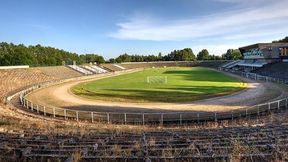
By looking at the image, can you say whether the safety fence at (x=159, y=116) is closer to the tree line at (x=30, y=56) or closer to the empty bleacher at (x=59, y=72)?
the empty bleacher at (x=59, y=72)

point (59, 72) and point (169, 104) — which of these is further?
point (59, 72)

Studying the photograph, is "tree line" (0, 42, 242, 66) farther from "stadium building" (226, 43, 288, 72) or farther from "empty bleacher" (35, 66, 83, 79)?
"stadium building" (226, 43, 288, 72)

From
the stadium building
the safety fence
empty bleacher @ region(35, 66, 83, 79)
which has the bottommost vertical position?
the safety fence

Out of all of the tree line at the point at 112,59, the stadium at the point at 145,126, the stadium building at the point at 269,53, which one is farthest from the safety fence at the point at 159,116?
the tree line at the point at 112,59

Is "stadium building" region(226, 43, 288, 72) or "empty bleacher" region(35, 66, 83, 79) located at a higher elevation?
"stadium building" region(226, 43, 288, 72)

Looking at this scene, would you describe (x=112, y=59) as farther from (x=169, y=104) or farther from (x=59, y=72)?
(x=169, y=104)

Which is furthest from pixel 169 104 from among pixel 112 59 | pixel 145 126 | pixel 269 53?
pixel 112 59

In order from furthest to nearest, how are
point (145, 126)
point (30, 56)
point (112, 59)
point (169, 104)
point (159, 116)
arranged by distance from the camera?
point (112, 59), point (30, 56), point (169, 104), point (159, 116), point (145, 126)

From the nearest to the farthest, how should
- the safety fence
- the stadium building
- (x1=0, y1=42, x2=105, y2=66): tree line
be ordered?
the safety fence, the stadium building, (x1=0, y1=42, x2=105, y2=66): tree line

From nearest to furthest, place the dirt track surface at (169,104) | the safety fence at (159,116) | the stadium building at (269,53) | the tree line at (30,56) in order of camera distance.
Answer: the safety fence at (159,116), the dirt track surface at (169,104), the stadium building at (269,53), the tree line at (30,56)

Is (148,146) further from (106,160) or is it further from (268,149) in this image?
(268,149)

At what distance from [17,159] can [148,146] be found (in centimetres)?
325

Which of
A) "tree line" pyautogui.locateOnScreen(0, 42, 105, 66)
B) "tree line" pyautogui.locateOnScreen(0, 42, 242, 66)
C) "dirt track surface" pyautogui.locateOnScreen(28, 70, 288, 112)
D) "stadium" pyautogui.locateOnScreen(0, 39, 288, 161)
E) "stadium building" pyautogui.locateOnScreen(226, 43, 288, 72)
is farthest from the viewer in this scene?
"tree line" pyautogui.locateOnScreen(0, 42, 242, 66)

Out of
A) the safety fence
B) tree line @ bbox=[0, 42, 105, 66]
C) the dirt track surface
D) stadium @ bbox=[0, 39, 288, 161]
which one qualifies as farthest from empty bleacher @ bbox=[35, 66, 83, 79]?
the safety fence
